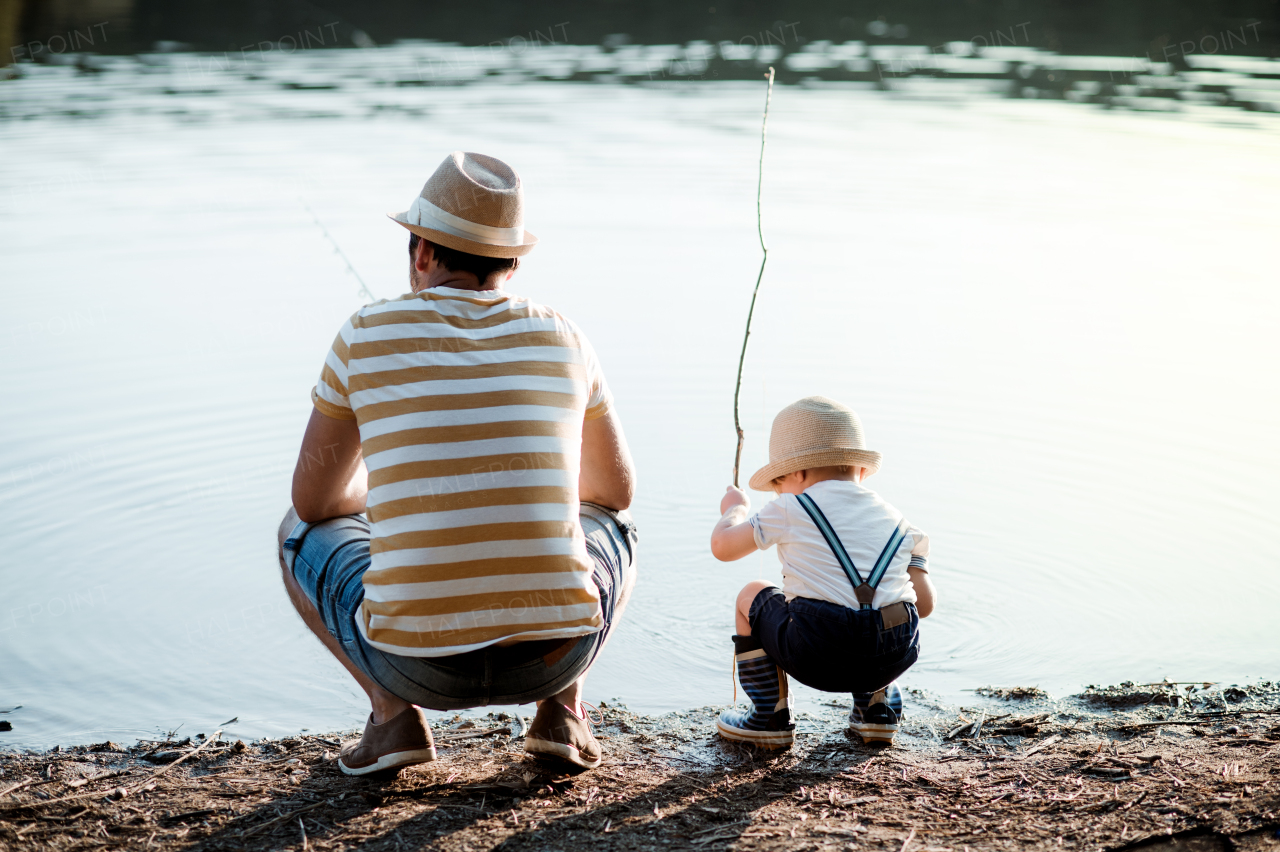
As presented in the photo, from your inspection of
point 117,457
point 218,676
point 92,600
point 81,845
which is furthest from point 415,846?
point 117,457

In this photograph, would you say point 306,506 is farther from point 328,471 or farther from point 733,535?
point 733,535

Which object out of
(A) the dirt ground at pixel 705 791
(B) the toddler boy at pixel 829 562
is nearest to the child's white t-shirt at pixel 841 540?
(B) the toddler boy at pixel 829 562

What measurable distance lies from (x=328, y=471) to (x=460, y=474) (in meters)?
0.36

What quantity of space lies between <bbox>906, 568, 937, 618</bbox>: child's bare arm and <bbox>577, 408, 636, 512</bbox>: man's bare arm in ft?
2.06

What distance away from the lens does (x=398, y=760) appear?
2533 mm

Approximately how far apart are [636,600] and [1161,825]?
179 centimetres

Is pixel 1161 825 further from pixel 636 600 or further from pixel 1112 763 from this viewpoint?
pixel 636 600

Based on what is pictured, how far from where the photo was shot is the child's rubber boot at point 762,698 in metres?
2.77

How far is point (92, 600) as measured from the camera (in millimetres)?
3828

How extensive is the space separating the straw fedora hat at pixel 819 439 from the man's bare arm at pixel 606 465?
0.92ft

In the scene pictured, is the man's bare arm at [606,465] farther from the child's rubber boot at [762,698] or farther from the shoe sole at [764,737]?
the shoe sole at [764,737]

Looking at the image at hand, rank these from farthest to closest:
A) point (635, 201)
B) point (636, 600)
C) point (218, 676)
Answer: point (635, 201) < point (636, 600) < point (218, 676)

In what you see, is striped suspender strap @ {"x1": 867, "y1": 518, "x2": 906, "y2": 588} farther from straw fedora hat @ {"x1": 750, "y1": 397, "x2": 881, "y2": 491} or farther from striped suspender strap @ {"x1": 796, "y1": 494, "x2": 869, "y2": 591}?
straw fedora hat @ {"x1": 750, "y1": 397, "x2": 881, "y2": 491}

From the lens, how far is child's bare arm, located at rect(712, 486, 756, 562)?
2.67 meters
